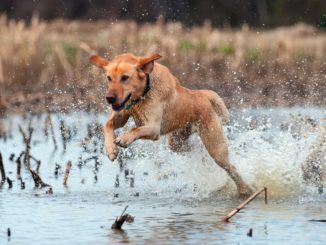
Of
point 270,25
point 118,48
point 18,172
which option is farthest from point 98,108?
point 270,25

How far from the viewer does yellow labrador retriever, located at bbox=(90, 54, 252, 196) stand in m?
10.0

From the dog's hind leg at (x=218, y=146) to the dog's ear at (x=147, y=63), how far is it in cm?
111

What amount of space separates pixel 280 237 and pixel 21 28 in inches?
474

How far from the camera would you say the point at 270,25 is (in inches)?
1417

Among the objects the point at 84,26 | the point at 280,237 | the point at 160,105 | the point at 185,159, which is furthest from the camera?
the point at 84,26

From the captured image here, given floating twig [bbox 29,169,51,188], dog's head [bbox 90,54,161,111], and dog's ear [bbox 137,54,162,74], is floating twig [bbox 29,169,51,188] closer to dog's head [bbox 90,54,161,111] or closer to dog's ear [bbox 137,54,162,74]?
dog's head [bbox 90,54,161,111]

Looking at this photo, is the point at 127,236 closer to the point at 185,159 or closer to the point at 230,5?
the point at 185,159

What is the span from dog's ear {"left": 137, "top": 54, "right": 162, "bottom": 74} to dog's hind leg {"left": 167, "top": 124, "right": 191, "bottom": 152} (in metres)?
1.09

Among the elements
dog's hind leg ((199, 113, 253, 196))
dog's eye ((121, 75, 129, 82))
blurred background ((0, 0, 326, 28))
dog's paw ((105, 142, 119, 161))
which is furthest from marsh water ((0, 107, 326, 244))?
blurred background ((0, 0, 326, 28))

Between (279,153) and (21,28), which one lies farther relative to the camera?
(21,28)

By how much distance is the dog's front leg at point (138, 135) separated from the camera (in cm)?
993

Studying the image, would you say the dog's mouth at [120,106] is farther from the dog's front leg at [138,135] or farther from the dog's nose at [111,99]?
the dog's front leg at [138,135]

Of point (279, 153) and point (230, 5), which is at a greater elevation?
point (230, 5)

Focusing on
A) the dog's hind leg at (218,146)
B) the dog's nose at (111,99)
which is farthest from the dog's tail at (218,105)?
the dog's nose at (111,99)
